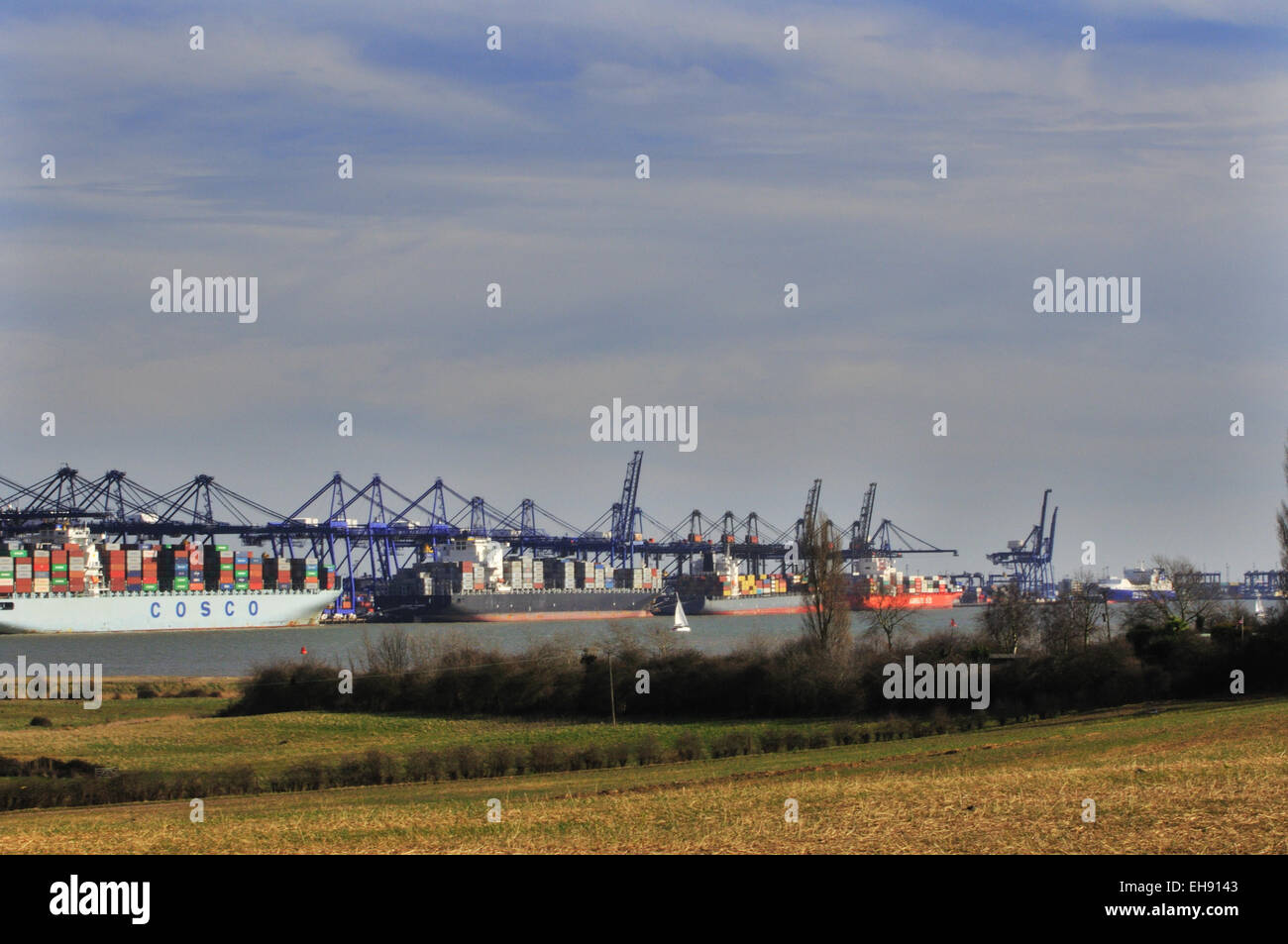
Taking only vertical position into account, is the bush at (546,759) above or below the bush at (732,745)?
above

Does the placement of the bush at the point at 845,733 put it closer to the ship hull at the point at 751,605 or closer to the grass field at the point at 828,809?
the grass field at the point at 828,809

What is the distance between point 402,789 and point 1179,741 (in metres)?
11.5

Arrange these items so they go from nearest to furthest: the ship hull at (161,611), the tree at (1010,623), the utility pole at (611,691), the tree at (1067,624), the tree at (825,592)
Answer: the utility pole at (611,691) < the tree at (1067,624) < the tree at (825,592) < the tree at (1010,623) < the ship hull at (161,611)

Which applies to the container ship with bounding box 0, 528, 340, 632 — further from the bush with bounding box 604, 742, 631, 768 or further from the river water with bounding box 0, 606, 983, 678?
the bush with bounding box 604, 742, 631, 768

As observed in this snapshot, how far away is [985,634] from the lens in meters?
46.2

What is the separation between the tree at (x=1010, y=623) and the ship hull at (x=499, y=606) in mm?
68336

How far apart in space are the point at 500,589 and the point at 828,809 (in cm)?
10704

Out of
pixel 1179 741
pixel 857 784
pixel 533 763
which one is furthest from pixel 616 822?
pixel 533 763

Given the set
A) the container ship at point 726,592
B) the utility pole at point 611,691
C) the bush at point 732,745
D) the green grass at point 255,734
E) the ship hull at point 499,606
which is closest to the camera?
the bush at point 732,745

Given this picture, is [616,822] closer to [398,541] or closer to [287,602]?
[287,602]

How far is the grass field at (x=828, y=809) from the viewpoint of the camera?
373 inches

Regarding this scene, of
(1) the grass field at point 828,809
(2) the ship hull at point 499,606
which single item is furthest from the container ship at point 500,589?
(1) the grass field at point 828,809

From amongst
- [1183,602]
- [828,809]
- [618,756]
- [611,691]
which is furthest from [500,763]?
[1183,602]
